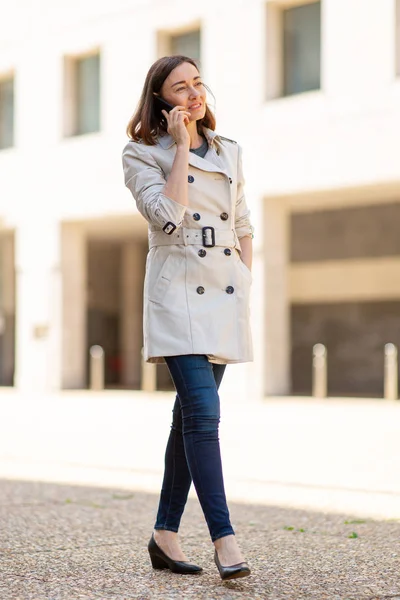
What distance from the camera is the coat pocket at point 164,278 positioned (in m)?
4.03

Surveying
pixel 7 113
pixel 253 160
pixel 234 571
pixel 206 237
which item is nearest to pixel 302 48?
pixel 253 160

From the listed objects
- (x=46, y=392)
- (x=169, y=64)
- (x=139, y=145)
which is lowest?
(x=46, y=392)

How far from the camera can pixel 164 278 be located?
13.2 feet

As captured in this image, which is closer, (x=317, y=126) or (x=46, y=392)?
(x=317, y=126)

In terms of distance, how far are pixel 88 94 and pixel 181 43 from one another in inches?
100

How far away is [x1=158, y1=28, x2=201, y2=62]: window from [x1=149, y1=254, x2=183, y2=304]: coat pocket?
16301mm

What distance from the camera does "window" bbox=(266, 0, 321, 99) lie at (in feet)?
60.3

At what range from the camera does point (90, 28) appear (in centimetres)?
2117

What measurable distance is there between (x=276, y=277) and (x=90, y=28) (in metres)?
6.31

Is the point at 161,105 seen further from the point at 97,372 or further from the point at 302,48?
the point at 97,372

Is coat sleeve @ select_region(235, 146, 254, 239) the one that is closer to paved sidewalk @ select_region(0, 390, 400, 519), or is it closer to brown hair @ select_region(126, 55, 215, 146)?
brown hair @ select_region(126, 55, 215, 146)

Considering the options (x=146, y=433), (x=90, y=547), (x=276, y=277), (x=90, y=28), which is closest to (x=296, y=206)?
(x=276, y=277)

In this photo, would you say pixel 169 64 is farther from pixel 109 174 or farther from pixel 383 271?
pixel 383 271

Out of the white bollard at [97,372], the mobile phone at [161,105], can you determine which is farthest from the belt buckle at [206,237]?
the white bollard at [97,372]
